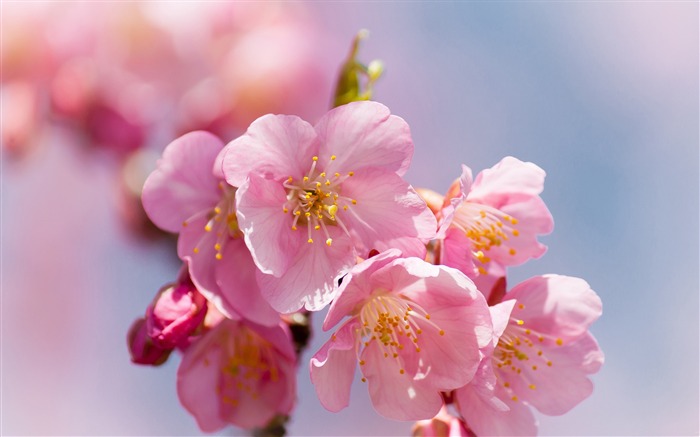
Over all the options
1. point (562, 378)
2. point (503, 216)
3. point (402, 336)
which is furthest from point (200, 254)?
point (562, 378)

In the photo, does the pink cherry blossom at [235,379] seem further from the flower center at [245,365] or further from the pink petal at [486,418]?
the pink petal at [486,418]

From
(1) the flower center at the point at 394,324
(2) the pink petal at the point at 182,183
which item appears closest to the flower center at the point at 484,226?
(1) the flower center at the point at 394,324

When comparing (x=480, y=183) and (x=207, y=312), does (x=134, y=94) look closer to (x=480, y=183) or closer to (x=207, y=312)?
(x=207, y=312)

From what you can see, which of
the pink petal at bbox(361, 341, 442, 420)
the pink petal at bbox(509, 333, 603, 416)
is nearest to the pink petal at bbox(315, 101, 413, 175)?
the pink petal at bbox(361, 341, 442, 420)

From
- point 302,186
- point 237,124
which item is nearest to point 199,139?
point 302,186

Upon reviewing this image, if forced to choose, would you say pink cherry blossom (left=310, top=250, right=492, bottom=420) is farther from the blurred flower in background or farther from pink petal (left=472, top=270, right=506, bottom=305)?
the blurred flower in background
